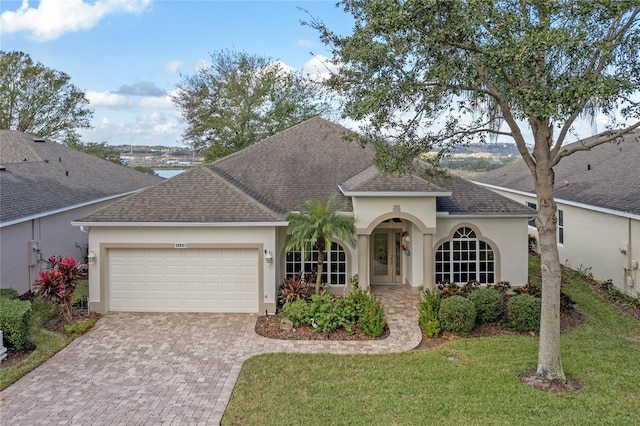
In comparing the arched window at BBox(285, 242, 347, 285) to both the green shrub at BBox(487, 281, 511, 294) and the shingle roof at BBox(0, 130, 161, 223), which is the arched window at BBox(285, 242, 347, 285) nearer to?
the green shrub at BBox(487, 281, 511, 294)

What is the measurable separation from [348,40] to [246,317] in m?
8.47

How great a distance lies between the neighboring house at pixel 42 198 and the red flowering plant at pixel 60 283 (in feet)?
10.7

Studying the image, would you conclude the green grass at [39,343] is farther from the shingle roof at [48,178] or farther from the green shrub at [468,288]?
the green shrub at [468,288]

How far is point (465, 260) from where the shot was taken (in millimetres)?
16203

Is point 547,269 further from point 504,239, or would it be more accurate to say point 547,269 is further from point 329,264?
point 329,264

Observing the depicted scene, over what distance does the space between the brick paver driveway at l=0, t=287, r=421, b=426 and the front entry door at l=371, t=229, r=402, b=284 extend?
3.12m

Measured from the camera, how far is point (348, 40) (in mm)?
9469

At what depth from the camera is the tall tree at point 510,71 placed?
7.59 meters

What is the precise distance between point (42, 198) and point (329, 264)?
12.0 m

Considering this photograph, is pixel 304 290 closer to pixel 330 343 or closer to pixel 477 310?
pixel 330 343

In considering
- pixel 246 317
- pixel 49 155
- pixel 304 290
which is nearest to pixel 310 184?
pixel 304 290

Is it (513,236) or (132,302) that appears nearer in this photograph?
(132,302)

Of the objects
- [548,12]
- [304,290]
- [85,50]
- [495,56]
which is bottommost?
[304,290]

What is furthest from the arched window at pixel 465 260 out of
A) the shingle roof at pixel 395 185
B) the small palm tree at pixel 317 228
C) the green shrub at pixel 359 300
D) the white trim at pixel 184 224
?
the white trim at pixel 184 224
